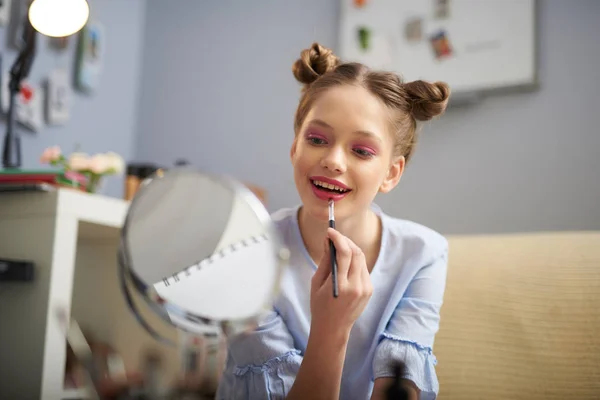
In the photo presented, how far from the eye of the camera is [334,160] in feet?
2.76

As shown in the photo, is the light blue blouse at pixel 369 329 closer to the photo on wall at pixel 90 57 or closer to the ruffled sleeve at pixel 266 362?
the ruffled sleeve at pixel 266 362

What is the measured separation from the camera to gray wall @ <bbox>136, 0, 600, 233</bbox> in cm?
188

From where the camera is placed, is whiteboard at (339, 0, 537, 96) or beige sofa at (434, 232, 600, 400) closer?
beige sofa at (434, 232, 600, 400)

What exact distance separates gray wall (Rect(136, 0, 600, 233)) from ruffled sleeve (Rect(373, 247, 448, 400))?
39.9 inches

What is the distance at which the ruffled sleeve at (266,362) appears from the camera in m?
0.90

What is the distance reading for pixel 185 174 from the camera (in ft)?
1.61

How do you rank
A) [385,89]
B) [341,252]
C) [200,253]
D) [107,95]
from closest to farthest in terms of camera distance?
[200,253] → [341,252] → [385,89] → [107,95]

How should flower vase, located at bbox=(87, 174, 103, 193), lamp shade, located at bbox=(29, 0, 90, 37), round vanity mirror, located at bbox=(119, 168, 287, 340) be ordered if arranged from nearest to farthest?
1. round vanity mirror, located at bbox=(119, 168, 287, 340)
2. lamp shade, located at bbox=(29, 0, 90, 37)
3. flower vase, located at bbox=(87, 174, 103, 193)

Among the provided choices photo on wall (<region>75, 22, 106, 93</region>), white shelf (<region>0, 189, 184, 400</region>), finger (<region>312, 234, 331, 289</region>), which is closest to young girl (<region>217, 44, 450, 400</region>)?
finger (<region>312, 234, 331, 289</region>)

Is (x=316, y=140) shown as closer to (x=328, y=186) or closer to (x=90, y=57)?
(x=328, y=186)

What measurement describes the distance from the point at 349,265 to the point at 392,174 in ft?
0.91

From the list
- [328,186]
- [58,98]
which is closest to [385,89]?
[328,186]

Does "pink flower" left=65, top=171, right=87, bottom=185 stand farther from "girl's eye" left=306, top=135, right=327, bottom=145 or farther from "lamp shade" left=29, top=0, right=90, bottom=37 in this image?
"girl's eye" left=306, top=135, right=327, bottom=145

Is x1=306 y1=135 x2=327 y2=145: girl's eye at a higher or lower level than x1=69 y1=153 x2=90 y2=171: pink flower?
lower
